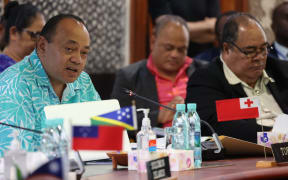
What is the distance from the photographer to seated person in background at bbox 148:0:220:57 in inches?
183

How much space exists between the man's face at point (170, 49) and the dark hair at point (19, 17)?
3.38ft

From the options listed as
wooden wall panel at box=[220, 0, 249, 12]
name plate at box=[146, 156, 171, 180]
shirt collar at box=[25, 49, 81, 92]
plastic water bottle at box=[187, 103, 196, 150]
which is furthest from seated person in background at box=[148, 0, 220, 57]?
name plate at box=[146, 156, 171, 180]

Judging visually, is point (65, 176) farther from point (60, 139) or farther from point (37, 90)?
point (37, 90)

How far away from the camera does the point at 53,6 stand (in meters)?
4.30

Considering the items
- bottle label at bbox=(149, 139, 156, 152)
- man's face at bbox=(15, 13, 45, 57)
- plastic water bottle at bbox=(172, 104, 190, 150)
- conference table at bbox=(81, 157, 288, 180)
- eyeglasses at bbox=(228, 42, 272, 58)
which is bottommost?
conference table at bbox=(81, 157, 288, 180)

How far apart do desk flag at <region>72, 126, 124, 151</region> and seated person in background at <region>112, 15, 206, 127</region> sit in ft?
7.92

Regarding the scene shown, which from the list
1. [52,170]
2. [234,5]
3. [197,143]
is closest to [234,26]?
[197,143]

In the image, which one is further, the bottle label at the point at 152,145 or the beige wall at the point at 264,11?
the beige wall at the point at 264,11

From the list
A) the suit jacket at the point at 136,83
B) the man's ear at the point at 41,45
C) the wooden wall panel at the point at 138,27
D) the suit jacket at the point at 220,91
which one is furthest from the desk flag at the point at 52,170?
the wooden wall panel at the point at 138,27

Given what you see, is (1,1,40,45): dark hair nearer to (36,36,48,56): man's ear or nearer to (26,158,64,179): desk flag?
(36,36,48,56): man's ear

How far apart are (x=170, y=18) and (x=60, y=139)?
2628 mm

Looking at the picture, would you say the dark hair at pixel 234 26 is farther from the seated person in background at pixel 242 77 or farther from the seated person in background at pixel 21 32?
the seated person in background at pixel 21 32

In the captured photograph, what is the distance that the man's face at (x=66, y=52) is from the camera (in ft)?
8.60

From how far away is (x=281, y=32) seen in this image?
185 inches
